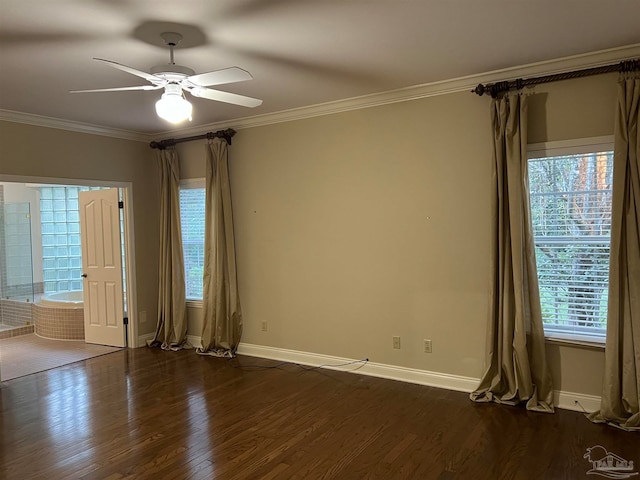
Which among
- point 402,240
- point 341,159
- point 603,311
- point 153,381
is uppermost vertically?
point 341,159

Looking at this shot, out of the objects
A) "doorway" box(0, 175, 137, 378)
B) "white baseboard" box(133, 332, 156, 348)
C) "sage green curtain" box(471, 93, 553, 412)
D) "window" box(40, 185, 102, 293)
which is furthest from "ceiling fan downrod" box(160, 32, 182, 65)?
"window" box(40, 185, 102, 293)

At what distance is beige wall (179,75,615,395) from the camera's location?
3.97 m

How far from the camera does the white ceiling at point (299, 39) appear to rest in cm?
258

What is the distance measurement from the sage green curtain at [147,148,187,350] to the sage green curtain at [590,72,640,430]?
15.1 ft

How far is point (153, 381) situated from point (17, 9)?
342cm

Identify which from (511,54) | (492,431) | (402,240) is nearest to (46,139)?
(402,240)

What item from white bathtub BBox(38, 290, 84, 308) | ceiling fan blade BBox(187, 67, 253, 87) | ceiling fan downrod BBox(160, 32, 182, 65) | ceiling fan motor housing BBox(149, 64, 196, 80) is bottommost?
white bathtub BBox(38, 290, 84, 308)

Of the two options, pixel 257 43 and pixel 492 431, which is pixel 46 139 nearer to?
pixel 257 43

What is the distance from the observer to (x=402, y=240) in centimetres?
442

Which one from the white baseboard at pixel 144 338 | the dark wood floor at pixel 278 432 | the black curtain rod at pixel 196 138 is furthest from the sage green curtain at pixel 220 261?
the white baseboard at pixel 144 338

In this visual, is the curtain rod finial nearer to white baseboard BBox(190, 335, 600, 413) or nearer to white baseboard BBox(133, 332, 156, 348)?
white baseboard BBox(190, 335, 600, 413)

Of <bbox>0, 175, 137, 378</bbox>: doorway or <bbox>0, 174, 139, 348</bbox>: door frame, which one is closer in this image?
<bbox>0, 174, 139, 348</bbox>: door frame

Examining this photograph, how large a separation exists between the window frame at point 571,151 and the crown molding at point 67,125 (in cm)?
466

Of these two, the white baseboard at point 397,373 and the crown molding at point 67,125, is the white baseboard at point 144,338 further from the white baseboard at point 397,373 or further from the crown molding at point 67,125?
the crown molding at point 67,125
